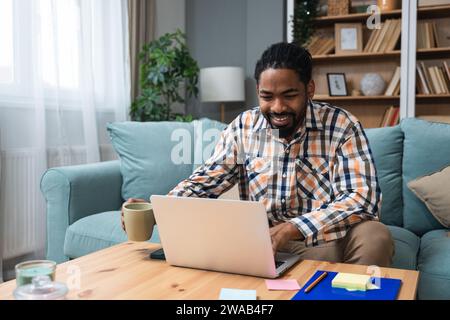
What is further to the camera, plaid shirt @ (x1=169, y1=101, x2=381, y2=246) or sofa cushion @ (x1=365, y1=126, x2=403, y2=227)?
sofa cushion @ (x1=365, y1=126, x2=403, y2=227)

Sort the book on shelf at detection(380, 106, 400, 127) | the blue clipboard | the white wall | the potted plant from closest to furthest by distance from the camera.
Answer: the blue clipboard, the potted plant, the book on shelf at detection(380, 106, 400, 127), the white wall

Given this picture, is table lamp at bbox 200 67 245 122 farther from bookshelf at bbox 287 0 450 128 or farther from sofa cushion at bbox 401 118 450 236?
sofa cushion at bbox 401 118 450 236

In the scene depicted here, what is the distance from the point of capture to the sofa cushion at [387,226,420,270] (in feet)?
4.95

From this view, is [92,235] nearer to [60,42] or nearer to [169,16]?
Answer: [60,42]

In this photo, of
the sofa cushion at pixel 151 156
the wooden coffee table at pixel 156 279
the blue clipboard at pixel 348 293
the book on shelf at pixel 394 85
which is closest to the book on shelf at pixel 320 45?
the book on shelf at pixel 394 85

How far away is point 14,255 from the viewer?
2463mm

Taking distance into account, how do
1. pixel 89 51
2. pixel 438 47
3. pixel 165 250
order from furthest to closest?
pixel 438 47 → pixel 89 51 → pixel 165 250

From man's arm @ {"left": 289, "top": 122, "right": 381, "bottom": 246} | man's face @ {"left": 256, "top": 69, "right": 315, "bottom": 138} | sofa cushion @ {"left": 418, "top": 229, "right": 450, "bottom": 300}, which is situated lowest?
sofa cushion @ {"left": 418, "top": 229, "right": 450, "bottom": 300}

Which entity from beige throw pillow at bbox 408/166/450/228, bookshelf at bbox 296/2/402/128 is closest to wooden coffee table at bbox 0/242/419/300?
beige throw pillow at bbox 408/166/450/228

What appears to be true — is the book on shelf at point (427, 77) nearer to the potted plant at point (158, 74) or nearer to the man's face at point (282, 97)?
the potted plant at point (158, 74)

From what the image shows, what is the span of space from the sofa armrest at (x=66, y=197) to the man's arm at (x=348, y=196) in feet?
3.60
